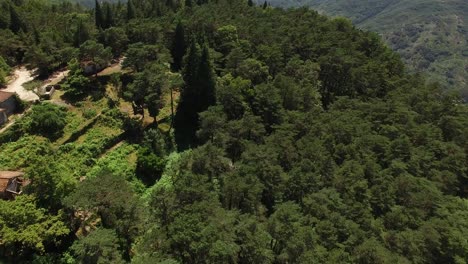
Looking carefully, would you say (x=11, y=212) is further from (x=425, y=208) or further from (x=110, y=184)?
(x=425, y=208)

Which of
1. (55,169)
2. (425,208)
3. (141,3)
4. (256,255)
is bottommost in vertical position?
(425,208)

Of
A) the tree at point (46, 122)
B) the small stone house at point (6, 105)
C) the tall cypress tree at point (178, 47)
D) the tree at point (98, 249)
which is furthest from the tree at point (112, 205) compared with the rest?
the tall cypress tree at point (178, 47)

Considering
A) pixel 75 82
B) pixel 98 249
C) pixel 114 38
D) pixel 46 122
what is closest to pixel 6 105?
pixel 46 122

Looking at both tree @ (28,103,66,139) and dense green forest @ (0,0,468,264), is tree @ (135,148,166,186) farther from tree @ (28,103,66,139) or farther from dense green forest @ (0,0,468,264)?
tree @ (28,103,66,139)

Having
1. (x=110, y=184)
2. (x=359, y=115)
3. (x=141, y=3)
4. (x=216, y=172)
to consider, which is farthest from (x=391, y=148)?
(x=141, y=3)

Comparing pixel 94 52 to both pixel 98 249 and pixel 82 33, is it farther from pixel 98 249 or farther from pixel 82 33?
pixel 98 249

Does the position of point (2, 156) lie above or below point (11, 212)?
below
